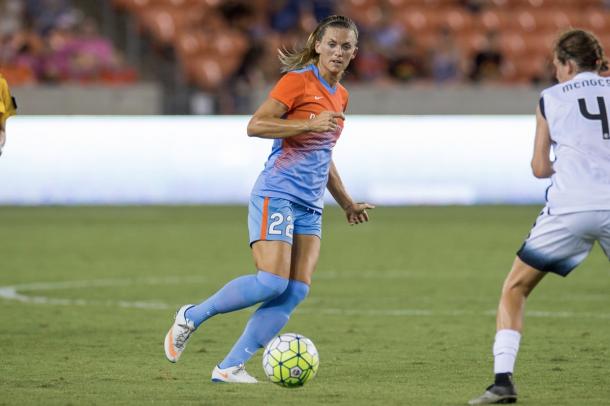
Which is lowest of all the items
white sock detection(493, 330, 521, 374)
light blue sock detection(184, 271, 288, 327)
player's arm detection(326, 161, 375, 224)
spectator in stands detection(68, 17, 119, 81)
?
white sock detection(493, 330, 521, 374)

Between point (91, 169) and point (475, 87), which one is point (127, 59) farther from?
point (475, 87)

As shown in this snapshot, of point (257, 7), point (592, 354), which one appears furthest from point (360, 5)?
point (592, 354)

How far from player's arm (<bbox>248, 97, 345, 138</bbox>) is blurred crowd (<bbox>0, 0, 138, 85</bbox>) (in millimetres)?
14972

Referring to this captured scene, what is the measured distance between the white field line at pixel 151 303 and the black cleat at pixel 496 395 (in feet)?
13.5

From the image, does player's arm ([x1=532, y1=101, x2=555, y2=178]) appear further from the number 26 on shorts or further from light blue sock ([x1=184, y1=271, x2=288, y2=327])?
light blue sock ([x1=184, y1=271, x2=288, y2=327])

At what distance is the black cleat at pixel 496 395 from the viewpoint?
648 cm

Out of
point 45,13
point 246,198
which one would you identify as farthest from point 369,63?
point 45,13

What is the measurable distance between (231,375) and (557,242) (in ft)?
6.60

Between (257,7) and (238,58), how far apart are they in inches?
43.8

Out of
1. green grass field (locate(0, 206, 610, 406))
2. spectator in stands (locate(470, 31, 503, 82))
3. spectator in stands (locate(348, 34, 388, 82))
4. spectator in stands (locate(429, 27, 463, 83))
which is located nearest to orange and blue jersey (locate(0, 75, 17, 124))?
green grass field (locate(0, 206, 610, 406))

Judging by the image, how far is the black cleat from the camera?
21.3 ft

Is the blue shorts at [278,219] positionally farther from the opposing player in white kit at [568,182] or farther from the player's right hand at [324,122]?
the opposing player in white kit at [568,182]

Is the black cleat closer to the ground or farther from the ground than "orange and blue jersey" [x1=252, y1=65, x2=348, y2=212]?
closer to the ground

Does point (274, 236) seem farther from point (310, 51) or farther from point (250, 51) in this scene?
point (250, 51)
